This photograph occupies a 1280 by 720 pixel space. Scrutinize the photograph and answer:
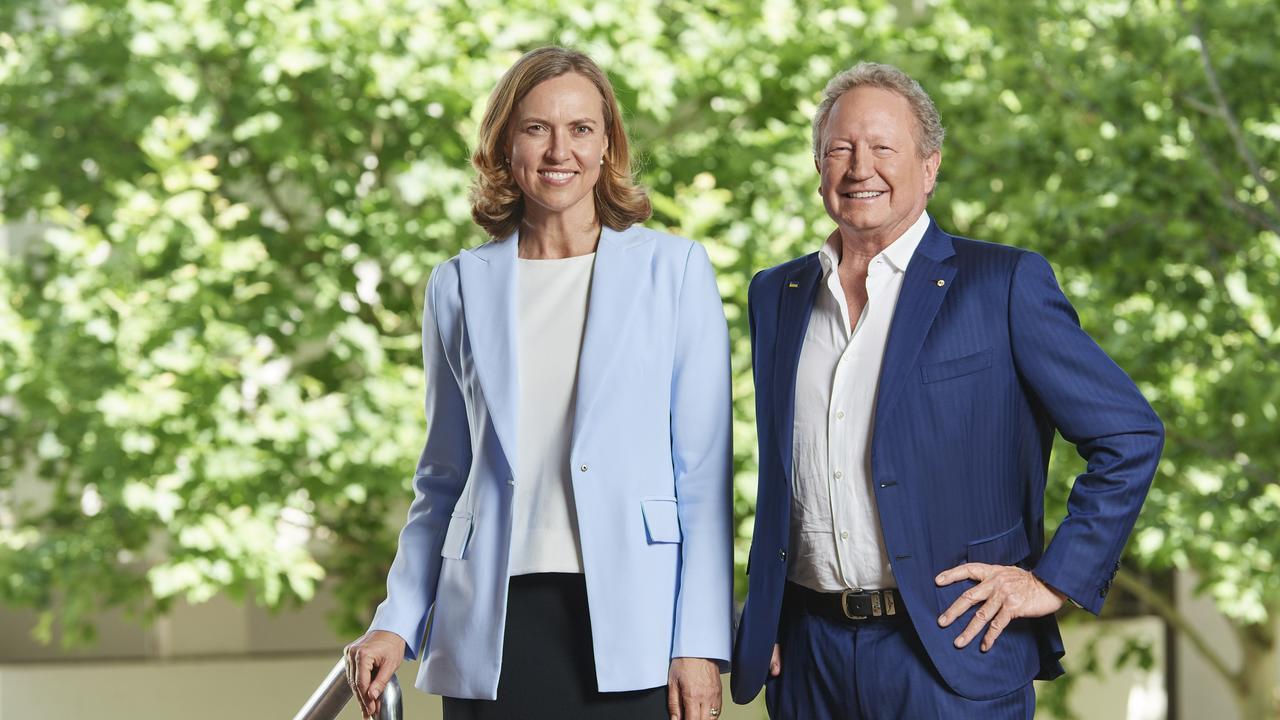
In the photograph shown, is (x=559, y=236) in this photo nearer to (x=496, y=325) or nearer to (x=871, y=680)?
(x=496, y=325)

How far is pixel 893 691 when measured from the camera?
195cm

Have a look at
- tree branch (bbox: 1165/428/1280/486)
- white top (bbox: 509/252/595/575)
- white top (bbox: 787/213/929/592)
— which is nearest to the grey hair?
white top (bbox: 787/213/929/592)

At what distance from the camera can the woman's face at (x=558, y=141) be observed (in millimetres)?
2033

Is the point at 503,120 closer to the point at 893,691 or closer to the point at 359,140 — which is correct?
the point at 893,691

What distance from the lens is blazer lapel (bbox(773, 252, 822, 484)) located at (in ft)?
6.70

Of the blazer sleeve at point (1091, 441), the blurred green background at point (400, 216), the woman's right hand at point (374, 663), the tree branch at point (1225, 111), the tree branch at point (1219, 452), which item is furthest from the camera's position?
the blurred green background at point (400, 216)

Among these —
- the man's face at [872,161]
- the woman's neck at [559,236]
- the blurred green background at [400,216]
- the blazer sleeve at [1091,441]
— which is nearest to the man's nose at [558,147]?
the woman's neck at [559,236]

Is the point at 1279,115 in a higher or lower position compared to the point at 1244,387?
higher

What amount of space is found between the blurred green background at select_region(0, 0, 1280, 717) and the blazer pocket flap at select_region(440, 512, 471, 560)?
3640 millimetres

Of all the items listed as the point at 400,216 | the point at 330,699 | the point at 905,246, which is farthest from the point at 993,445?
the point at 400,216

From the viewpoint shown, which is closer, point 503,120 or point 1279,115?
point 503,120

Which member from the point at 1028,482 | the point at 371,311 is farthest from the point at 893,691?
the point at 371,311

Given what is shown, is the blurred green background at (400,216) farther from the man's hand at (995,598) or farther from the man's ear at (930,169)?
the man's hand at (995,598)

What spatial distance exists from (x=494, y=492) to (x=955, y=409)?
0.64 m
